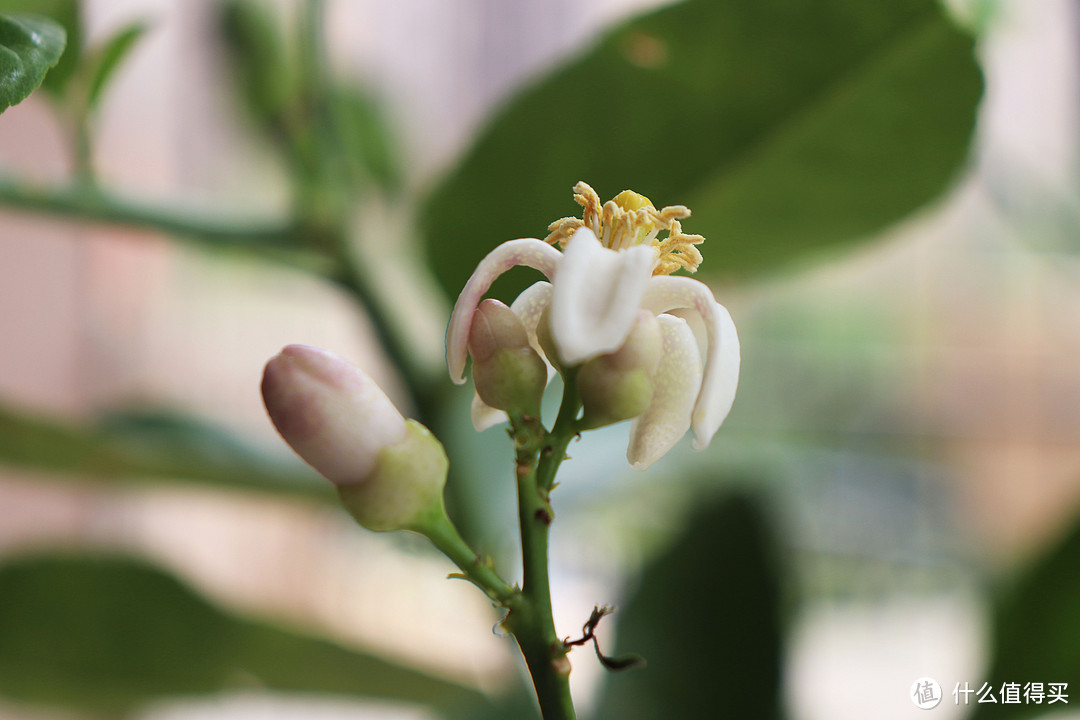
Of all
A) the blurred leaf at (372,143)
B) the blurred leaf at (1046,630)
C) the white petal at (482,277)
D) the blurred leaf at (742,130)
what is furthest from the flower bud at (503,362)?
the blurred leaf at (372,143)

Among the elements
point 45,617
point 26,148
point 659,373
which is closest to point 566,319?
point 659,373

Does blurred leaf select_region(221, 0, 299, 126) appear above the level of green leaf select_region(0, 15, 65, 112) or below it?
above

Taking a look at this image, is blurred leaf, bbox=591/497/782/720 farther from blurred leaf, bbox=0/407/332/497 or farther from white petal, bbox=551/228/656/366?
white petal, bbox=551/228/656/366

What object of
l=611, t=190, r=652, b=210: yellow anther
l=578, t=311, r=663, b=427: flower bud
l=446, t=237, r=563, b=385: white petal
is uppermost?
l=611, t=190, r=652, b=210: yellow anther

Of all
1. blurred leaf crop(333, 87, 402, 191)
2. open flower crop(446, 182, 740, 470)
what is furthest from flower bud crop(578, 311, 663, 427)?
blurred leaf crop(333, 87, 402, 191)

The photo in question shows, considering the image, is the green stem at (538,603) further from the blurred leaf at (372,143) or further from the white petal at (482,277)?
the blurred leaf at (372,143)
